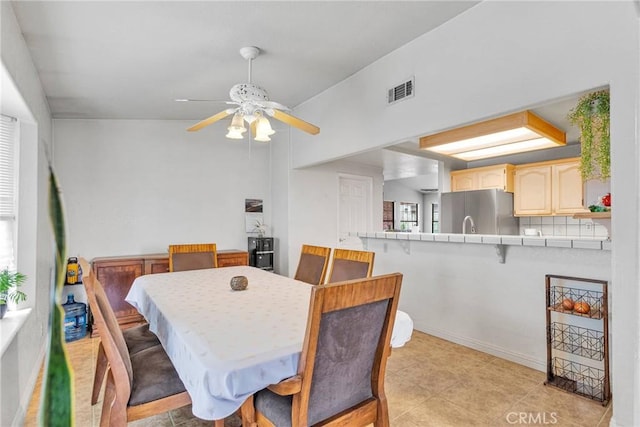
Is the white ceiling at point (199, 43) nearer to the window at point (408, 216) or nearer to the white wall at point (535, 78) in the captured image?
the white wall at point (535, 78)

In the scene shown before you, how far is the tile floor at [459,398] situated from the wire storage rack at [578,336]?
0.44ft

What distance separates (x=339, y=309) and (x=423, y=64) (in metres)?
2.24

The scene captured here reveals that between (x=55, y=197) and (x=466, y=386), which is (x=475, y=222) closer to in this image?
(x=466, y=386)

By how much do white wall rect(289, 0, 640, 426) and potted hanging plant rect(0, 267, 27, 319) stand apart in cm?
280

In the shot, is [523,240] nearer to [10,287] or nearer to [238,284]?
[238,284]

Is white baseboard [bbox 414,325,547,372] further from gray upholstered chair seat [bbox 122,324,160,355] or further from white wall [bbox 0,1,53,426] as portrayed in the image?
white wall [bbox 0,1,53,426]

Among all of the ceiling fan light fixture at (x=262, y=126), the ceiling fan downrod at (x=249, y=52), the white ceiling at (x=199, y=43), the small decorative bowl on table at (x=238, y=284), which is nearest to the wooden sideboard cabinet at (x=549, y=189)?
the white ceiling at (x=199, y=43)

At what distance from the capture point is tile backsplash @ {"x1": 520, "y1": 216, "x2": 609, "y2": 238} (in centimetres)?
443

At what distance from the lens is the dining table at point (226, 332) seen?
125 centimetres

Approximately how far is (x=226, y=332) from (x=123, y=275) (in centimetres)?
279

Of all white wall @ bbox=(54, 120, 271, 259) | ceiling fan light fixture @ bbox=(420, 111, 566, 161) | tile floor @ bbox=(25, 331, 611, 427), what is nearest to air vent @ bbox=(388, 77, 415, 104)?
ceiling fan light fixture @ bbox=(420, 111, 566, 161)

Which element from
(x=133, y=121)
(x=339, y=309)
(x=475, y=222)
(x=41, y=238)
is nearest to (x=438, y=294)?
(x=475, y=222)

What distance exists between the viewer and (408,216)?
10172mm

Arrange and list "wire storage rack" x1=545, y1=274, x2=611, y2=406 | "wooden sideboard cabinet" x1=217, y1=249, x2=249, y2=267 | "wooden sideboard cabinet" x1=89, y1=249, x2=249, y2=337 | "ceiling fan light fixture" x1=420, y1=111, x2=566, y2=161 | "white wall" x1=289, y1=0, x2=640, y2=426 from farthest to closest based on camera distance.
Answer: "wooden sideboard cabinet" x1=217, y1=249, x2=249, y2=267 → "wooden sideboard cabinet" x1=89, y1=249, x2=249, y2=337 → "ceiling fan light fixture" x1=420, y1=111, x2=566, y2=161 → "wire storage rack" x1=545, y1=274, x2=611, y2=406 → "white wall" x1=289, y1=0, x2=640, y2=426
